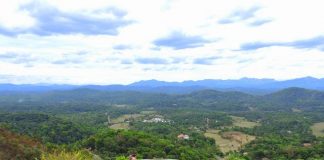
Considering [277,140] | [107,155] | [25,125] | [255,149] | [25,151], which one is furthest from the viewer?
[25,125]

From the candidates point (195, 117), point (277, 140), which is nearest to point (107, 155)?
point (277, 140)

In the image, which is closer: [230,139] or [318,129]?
[230,139]

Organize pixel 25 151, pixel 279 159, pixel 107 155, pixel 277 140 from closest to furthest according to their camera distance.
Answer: pixel 25 151 → pixel 107 155 → pixel 279 159 → pixel 277 140

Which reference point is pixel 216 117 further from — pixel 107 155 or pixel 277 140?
pixel 107 155

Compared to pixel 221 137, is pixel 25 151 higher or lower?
higher

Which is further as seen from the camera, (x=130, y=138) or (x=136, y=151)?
(x=130, y=138)

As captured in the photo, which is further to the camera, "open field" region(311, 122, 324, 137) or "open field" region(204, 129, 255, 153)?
"open field" region(311, 122, 324, 137)

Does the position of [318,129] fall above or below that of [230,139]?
below

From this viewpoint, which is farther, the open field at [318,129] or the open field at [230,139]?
the open field at [318,129]
